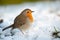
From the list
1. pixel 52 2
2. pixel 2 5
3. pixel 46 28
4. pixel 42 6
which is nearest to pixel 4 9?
pixel 2 5

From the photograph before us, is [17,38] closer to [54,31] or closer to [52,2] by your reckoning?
[54,31]

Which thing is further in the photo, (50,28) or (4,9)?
(4,9)

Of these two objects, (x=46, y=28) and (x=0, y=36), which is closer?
(x=0, y=36)

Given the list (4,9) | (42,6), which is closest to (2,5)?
(4,9)

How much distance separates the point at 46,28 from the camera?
614cm

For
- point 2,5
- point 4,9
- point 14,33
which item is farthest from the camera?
point 2,5

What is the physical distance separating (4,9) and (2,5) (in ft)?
2.88

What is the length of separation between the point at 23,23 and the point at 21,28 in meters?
0.13

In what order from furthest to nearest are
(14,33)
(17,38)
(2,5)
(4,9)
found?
(2,5) < (4,9) < (14,33) < (17,38)

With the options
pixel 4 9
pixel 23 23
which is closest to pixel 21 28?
pixel 23 23

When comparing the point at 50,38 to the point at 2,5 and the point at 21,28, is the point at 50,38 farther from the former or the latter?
the point at 2,5

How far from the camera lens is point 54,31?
595 centimetres

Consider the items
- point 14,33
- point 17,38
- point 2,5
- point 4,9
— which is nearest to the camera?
point 17,38

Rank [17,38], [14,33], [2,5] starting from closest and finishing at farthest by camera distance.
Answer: [17,38]
[14,33]
[2,5]
